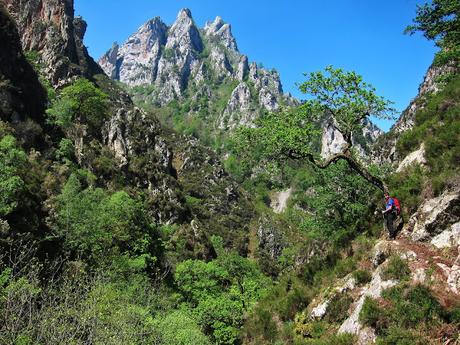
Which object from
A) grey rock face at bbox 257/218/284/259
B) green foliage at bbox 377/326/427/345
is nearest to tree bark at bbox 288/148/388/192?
green foliage at bbox 377/326/427/345

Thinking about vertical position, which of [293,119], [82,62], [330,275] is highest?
[82,62]

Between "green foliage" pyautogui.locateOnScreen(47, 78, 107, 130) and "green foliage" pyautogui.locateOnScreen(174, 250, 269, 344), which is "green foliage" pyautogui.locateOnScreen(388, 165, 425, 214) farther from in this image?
"green foliage" pyautogui.locateOnScreen(47, 78, 107, 130)

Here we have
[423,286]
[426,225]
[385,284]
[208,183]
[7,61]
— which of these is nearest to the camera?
[423,286]

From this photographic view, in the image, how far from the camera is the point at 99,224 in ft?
119

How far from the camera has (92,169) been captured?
53.7m

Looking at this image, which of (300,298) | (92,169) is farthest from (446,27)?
(92,169)

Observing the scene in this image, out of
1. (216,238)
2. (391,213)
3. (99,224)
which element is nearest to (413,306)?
(391,213)

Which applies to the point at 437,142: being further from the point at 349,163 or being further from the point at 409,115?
the point at 409,115

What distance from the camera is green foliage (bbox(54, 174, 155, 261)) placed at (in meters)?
34.5

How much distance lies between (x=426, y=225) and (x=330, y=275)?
4.77 metres

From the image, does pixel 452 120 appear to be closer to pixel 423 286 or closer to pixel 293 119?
pixel 293 119

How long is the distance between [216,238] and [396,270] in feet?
197

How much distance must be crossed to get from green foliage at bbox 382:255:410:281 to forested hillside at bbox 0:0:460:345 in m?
0.04

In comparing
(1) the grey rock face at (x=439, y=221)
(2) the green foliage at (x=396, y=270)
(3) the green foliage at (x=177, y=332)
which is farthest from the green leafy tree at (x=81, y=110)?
(2) the green foliage at (x=396, y=270)
